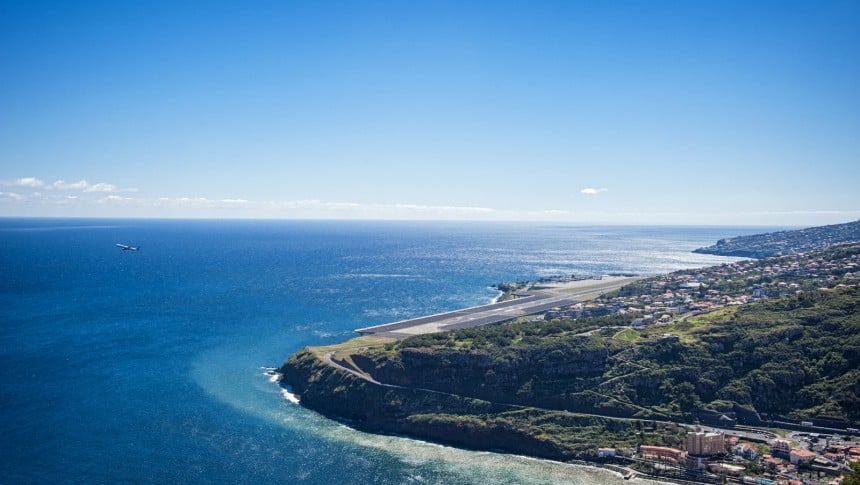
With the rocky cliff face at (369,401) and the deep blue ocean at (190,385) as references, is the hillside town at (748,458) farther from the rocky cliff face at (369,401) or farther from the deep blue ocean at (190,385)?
the rocky cliff face at (369,401)

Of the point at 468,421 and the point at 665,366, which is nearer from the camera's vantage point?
the point at 468,421

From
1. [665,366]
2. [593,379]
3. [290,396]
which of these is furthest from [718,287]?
[290,396]

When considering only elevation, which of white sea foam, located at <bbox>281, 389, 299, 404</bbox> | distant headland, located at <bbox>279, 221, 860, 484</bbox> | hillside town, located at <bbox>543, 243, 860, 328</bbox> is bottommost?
white sea foam, located at <bbox>281, 389, 299, 404</bbox>

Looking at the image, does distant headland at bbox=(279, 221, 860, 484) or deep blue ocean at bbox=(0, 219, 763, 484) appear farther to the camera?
distant headland at bbox=(279, 221, 860, 484)

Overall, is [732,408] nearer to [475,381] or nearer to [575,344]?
[575,344]

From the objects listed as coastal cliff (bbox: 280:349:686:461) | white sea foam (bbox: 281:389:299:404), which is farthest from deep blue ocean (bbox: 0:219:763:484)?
coastal cliff (bbox: 280:349:686:461)

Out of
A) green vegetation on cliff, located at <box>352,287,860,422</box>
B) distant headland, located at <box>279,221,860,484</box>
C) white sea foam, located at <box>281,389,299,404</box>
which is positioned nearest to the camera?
distant headland, located at <box>279,221,860,484</box>

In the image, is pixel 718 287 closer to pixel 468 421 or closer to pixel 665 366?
pixel 665 366

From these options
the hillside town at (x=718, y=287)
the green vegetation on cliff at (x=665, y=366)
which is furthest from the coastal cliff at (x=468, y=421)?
the hillside town at (x=718, y=287)

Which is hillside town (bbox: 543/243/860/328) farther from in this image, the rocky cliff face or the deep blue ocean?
the rocky cliff face
